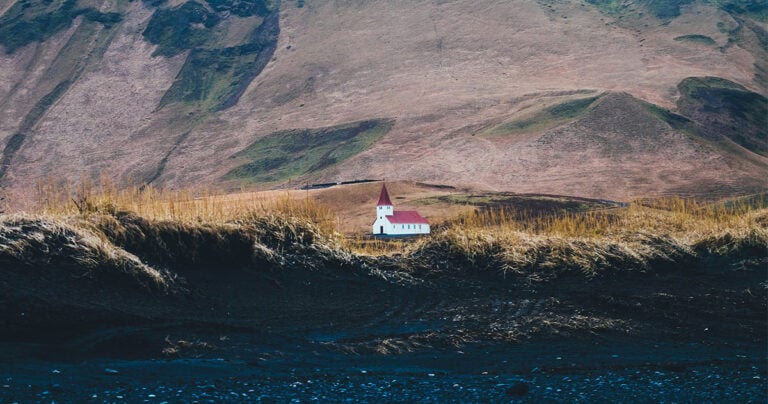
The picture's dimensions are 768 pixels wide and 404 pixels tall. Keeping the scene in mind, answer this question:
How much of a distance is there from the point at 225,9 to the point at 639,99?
8504 centimetres

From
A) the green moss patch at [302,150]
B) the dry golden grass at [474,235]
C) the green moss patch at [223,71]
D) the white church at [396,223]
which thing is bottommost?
the green moss patch at [302,150]

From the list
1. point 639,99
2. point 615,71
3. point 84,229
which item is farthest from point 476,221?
point 615,71

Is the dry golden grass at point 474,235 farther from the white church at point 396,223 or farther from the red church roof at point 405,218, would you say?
the red church roof at point 405,218

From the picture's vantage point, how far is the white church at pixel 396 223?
192 ft

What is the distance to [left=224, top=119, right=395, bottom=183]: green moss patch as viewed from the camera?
109m

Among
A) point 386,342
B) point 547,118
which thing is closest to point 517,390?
point 386,342

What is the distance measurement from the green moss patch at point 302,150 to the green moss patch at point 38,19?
50478 mm

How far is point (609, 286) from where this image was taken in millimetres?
17609

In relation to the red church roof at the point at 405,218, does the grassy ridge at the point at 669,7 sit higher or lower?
higher

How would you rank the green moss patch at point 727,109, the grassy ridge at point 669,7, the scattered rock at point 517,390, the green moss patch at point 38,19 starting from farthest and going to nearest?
the grassy ridge at point 669,7, the green moss patch at point 38,19, the green moss patch at point 727,109, the scattered rock at point 517,390

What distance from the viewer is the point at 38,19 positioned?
15162 centimetres

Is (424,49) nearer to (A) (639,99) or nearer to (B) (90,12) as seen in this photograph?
(A) (639,99)

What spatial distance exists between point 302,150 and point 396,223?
189 ft

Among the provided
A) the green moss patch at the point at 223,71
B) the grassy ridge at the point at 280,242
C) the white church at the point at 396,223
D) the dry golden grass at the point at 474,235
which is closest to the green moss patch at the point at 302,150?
the green moss patch at the point at 223,71
